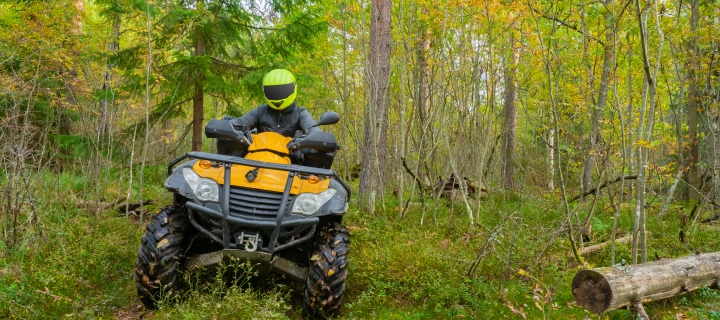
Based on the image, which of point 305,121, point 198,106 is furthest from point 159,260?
point 198,106

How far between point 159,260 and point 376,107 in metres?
4.19

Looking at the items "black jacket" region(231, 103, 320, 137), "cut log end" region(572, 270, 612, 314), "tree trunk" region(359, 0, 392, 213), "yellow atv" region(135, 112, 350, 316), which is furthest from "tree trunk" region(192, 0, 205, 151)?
"cut log end" region(572, 270, 612, 314)

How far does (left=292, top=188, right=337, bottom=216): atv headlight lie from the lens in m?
3.36

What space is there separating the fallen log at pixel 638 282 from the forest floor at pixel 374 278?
0.43 feet

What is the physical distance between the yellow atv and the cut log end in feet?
5.41

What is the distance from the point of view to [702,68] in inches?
235

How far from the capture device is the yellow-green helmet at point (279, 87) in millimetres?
4422

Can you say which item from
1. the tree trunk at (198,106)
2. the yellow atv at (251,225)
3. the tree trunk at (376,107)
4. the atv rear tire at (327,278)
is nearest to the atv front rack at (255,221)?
the yellow atv at (251,225)

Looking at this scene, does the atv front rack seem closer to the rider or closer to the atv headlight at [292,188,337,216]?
the atv headlight at [292,188,337,216]

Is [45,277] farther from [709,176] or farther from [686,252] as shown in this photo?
[709,176]

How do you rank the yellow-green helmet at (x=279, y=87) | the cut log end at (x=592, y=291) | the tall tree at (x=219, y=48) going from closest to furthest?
1. the cut log end at (x=592, y=291)
2. the yellow-green helmet at (x=279, y=87)
3. the tall tree at (x=219, y=48)

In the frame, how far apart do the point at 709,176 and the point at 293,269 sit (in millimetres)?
6634

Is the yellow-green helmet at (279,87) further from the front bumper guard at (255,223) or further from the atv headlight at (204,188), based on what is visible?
the front bumper guard at (255,223)

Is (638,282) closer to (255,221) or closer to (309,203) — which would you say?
(309,203)
